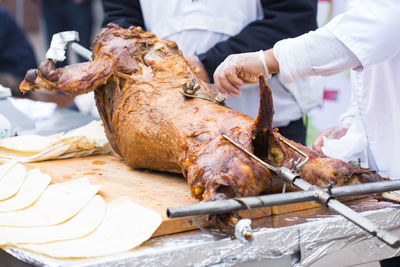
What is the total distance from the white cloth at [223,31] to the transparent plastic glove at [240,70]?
734 millimetres

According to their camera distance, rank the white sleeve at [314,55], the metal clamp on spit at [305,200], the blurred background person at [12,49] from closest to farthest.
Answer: the metal clamp on spit at [305,200], the white sleeve at [314,55], the blurred background person at [12,49]

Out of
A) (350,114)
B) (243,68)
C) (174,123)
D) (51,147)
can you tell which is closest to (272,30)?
(350,114)

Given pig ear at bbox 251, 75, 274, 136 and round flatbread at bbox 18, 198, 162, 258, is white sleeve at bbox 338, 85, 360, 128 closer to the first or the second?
pig ear at bbox 251, 75, 274, 136

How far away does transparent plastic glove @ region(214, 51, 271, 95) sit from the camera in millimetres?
1841

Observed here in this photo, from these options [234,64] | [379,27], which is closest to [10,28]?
[234,64]

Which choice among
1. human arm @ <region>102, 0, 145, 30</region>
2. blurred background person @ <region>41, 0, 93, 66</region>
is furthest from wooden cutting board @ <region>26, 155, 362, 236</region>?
blurred background person @ <region>41, 0, 93, 66</region>

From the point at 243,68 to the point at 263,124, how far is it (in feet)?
1.18

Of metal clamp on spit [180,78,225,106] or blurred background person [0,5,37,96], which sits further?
blurred background person [0,5,37,96]

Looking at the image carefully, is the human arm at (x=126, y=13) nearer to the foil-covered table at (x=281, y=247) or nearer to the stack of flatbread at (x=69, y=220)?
the stack of flatbread at (x=69, y=220)

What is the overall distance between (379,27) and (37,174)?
138 centimetres

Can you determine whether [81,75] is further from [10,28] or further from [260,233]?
[10,28]

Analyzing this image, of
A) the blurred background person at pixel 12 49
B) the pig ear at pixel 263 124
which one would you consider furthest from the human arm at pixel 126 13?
the blurred background person at pixel 12 49

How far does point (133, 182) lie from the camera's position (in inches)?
76.6

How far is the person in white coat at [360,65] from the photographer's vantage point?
1.69 metres
